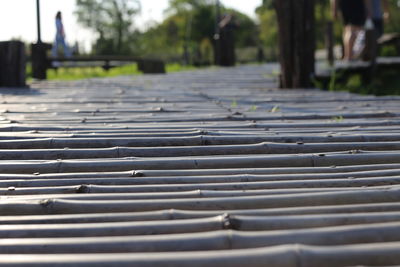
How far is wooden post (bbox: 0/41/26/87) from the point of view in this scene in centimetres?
755

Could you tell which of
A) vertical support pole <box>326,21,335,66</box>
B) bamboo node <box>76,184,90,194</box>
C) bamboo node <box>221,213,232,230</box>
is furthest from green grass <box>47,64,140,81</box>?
bamboo node <box>221,213,232,230</box>

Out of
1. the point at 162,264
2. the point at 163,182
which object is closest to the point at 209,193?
the point at 163,182

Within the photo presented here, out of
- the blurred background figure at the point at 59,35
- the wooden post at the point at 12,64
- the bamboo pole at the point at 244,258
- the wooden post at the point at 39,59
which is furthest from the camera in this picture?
the blurred background figure at the point at 59,35

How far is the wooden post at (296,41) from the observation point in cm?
711

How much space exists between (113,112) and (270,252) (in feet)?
10.5

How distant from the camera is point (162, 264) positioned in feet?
5.45

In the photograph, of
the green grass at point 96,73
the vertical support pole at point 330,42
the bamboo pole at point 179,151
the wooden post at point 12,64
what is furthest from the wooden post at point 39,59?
the bamboo pole at point 179,151

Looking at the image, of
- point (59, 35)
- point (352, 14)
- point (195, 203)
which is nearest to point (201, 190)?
point (195, 203)

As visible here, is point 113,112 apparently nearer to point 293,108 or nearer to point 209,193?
point 293,108

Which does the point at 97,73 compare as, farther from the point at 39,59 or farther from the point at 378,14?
the point at 378,14

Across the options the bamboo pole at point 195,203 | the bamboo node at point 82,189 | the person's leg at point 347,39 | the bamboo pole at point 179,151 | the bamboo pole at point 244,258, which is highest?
the person's leg at point 347,39

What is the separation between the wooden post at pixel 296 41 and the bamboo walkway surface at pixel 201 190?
290 centimetres

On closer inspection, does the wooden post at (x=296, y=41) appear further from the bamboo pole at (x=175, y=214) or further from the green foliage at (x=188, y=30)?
the green foliage at (x=188, y=30)

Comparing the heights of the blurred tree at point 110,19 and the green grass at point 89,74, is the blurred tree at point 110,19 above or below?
above
